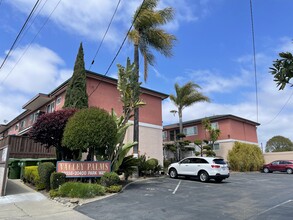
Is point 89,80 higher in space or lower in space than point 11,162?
higher

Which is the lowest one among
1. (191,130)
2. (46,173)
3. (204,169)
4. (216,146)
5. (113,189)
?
(113,189)

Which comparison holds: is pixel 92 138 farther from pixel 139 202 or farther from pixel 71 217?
pixel 71 217

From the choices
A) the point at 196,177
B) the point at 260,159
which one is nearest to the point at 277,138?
the point at 260,159

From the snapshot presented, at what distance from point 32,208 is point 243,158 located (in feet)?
86.3

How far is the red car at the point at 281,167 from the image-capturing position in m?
29.1

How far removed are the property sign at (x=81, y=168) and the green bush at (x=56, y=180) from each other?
19.8 inches

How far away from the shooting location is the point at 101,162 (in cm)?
1313

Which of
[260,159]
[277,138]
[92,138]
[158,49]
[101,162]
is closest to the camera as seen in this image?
[92,138]

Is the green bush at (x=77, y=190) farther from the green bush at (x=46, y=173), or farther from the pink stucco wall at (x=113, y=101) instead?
the pink stucco wall at (x=113, y=101)

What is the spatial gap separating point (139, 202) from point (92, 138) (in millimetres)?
A: 3938

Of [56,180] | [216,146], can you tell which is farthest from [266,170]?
[56,180]

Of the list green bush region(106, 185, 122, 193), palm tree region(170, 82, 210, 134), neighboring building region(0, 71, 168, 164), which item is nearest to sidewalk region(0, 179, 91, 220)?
green bush region(106, 185, 122, 193)

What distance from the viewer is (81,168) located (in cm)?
1256

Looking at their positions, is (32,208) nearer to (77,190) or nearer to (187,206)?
(77,190)
